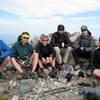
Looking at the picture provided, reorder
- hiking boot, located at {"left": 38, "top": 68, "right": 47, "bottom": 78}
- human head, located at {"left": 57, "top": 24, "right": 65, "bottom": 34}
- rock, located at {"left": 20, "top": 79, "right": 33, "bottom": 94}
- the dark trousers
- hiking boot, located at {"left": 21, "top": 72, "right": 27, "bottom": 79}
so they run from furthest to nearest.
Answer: human head, located at {"left": 57, "top": 24, "right": 65, "bottom": 34}, the dark trousers, hiking boot, located at {"left": 38, "top": 68, "right": 47, "bottom": 78}, hiking boot, located at {"left": 21, "top": 72, "right": 27, "bottom": 79}, rock, located at {"left": 20, "top": 79, "right": 33, "bottom": 94}

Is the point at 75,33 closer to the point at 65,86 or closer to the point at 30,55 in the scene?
the point at 30,55

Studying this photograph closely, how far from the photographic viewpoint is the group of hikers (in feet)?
45.3

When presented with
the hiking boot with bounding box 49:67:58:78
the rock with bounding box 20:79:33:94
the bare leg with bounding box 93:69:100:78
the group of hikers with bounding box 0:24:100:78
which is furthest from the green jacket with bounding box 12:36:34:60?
the bare leg with bounding box 93:69:100:78

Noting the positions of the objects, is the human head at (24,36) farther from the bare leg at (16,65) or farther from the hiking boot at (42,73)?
the hiking boot at (42,73)

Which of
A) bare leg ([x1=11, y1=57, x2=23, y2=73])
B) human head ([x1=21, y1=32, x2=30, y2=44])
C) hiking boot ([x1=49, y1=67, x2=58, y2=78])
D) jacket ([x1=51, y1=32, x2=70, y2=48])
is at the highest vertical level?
human head ([x1=21, y1=32, x2=30, y2=44])

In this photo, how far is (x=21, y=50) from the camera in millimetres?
14375

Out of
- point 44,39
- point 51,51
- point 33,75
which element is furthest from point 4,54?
point 51,51

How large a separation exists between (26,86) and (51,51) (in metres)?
2.69

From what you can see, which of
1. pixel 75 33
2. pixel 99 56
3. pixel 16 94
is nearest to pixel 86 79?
pixel 99 56

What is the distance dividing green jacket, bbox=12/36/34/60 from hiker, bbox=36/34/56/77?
41 cm

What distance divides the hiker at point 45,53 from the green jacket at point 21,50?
409mm

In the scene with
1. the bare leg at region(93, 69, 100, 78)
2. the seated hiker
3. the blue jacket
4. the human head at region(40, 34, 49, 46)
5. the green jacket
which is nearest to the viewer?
the bare leg at region(93, 69, 100, 78)

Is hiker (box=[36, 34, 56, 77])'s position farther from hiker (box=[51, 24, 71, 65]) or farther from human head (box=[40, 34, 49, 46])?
hiker (box=[51, 24, 71, 65])

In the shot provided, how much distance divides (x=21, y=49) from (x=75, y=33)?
4.33m
